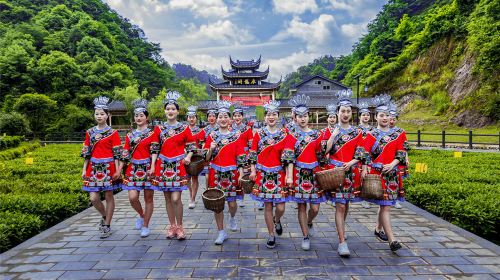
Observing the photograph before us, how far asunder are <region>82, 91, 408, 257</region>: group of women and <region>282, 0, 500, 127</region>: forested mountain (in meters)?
23.0

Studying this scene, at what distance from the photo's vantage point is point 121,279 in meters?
3.50

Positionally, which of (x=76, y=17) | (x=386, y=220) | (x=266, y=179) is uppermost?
(x=76, y=17)

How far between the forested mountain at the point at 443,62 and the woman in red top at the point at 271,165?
23826 millimetres

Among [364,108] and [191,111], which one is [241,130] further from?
[364,108]

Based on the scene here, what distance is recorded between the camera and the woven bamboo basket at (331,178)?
3842mm

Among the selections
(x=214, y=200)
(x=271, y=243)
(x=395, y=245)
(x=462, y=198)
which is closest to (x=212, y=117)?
(x=214, y=200)

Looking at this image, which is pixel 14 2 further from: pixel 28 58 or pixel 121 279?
pixel 121 279

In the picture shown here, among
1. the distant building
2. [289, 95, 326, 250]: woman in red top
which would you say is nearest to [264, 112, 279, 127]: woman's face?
[289, 95, 326, 250]: woman in red top

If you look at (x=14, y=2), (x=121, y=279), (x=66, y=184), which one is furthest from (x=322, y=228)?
(x=14, y=2)

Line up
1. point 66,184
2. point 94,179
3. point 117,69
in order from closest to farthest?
point 94,179 < point 66,184 < point 117,69

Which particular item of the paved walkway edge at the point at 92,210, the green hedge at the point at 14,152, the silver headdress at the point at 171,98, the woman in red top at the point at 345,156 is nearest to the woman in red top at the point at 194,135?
the silver headdress at the point at 171,98

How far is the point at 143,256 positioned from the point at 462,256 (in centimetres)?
410

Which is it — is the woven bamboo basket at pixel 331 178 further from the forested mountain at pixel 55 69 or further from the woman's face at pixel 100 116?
the forested mountain at pixel 55 69

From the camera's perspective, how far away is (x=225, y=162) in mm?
4652
